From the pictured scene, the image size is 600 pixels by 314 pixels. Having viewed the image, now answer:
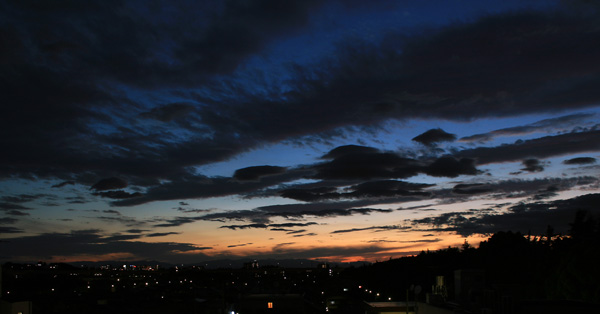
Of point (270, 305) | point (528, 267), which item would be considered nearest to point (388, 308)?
point (270, 305)

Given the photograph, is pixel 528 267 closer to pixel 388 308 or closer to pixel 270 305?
pixel 270 305

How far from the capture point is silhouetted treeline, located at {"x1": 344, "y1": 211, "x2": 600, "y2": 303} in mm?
46391

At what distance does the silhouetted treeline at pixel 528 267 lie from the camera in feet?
152

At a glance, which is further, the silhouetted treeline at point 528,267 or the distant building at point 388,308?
the silhouetted treeline at point 528,267

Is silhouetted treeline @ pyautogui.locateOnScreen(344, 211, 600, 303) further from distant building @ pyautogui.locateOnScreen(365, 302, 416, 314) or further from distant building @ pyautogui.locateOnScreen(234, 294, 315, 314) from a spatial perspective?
distant building @ pyautogui.locateOnScreen(234, 294, 315, 314)

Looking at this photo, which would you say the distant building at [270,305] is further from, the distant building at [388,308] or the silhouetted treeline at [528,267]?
the distant building at [388,308]

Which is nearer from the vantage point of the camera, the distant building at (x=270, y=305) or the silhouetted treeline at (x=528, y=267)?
the silhouetted treeline at (x=528, y=267)

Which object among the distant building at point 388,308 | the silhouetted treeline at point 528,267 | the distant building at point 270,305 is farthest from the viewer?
the distant building at point 270,305

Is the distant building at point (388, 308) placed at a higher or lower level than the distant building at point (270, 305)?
higher

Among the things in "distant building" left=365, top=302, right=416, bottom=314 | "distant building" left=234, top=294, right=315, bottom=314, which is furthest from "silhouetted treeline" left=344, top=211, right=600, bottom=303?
"distant building" left=234, top=294, right=315, bottom=314

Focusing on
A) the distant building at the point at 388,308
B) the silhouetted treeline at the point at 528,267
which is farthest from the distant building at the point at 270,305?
the distant building at the point at 388,308

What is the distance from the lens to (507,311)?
85.3 feet

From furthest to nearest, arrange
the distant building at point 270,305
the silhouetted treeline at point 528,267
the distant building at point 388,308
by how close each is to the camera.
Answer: the distant building at point 270,305, the silhouetted treeline at point 528,267, the distant building at point 388,308

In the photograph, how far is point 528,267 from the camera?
8144 centimetres
